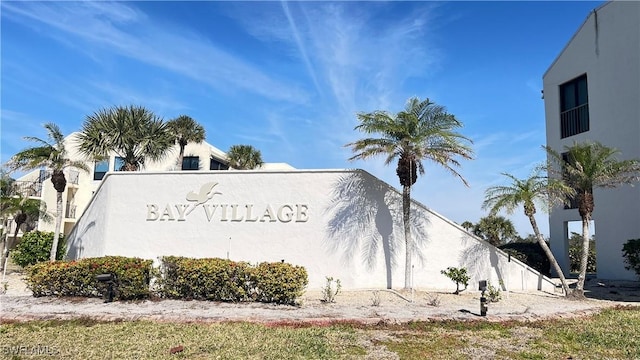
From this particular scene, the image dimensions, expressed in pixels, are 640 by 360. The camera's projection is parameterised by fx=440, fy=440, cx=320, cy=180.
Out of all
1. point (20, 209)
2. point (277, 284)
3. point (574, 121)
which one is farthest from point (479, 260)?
point (20, 209)

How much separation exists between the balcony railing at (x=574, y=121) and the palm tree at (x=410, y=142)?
8.44 meters

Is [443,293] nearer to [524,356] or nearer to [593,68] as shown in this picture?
[524,356]

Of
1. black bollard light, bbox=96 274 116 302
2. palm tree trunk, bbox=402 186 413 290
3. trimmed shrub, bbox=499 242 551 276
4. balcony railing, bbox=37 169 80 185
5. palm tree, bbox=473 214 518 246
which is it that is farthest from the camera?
balcony railing, bbox=37 169 80 185

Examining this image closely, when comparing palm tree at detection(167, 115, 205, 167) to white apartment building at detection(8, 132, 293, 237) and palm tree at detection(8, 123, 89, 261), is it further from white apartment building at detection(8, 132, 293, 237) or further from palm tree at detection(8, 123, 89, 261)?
palm tree at detection(8, 123, 89, 261)

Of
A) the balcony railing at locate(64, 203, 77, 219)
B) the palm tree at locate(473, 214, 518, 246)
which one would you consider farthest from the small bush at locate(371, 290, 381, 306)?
the balcony railing at locate(64, 203, 77, 219)

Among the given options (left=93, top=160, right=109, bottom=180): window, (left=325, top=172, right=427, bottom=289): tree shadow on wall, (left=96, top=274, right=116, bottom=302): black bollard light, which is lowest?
(left=96, top=274, right=116, bottom=302): black bollard light

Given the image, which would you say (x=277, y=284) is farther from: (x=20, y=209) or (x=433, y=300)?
(x=20, y=209)

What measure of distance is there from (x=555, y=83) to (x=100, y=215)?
19127 millimetres

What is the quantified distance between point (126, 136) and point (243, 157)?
12929 mm

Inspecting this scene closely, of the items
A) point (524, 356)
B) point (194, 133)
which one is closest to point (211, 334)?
point (524, 356)

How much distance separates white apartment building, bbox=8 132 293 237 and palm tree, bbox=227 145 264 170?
143 centimetres

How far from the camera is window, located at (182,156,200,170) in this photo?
3178cm

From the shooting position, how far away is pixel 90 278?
10578 millimetres

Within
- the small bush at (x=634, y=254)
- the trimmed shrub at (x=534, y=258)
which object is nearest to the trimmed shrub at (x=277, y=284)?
the trimmed shrub at (x=534, y=258)
